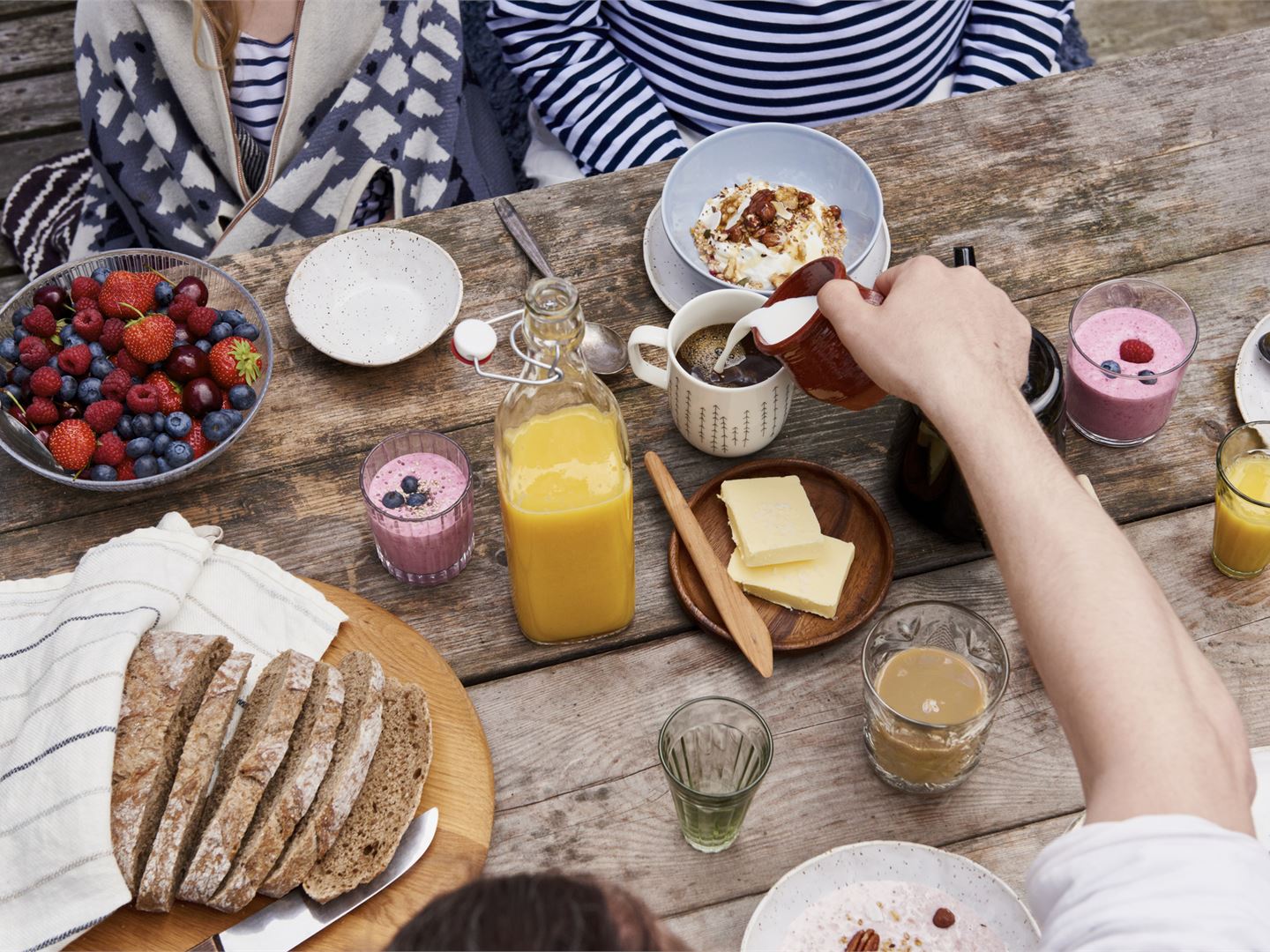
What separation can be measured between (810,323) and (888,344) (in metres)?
0.09

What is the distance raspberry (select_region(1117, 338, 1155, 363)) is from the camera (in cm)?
143

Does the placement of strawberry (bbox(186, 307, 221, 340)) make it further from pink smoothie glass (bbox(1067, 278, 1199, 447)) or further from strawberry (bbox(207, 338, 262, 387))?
pink smoothie glass (bbox(1067, 278, 1199, 447))

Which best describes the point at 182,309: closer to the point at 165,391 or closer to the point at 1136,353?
the point at 165,391

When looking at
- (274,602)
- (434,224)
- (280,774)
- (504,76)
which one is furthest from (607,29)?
(280,774)

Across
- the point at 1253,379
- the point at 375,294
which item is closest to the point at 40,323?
the point at 375,294

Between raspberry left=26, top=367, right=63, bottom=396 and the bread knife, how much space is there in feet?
2.23

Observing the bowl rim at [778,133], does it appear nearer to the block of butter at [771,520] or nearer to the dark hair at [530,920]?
the block of butter at [771,520]

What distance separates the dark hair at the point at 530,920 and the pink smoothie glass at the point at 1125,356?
958 mm

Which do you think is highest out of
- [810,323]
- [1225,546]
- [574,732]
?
[810,323]

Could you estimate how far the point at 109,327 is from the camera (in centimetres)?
143

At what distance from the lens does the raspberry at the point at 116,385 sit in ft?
4.59

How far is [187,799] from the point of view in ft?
3.54

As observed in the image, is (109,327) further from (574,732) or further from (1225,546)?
(1225,546)

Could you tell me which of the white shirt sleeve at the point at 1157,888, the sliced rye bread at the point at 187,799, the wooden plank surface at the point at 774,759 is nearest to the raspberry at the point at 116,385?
the sliced rye bread at the point at 187,799
